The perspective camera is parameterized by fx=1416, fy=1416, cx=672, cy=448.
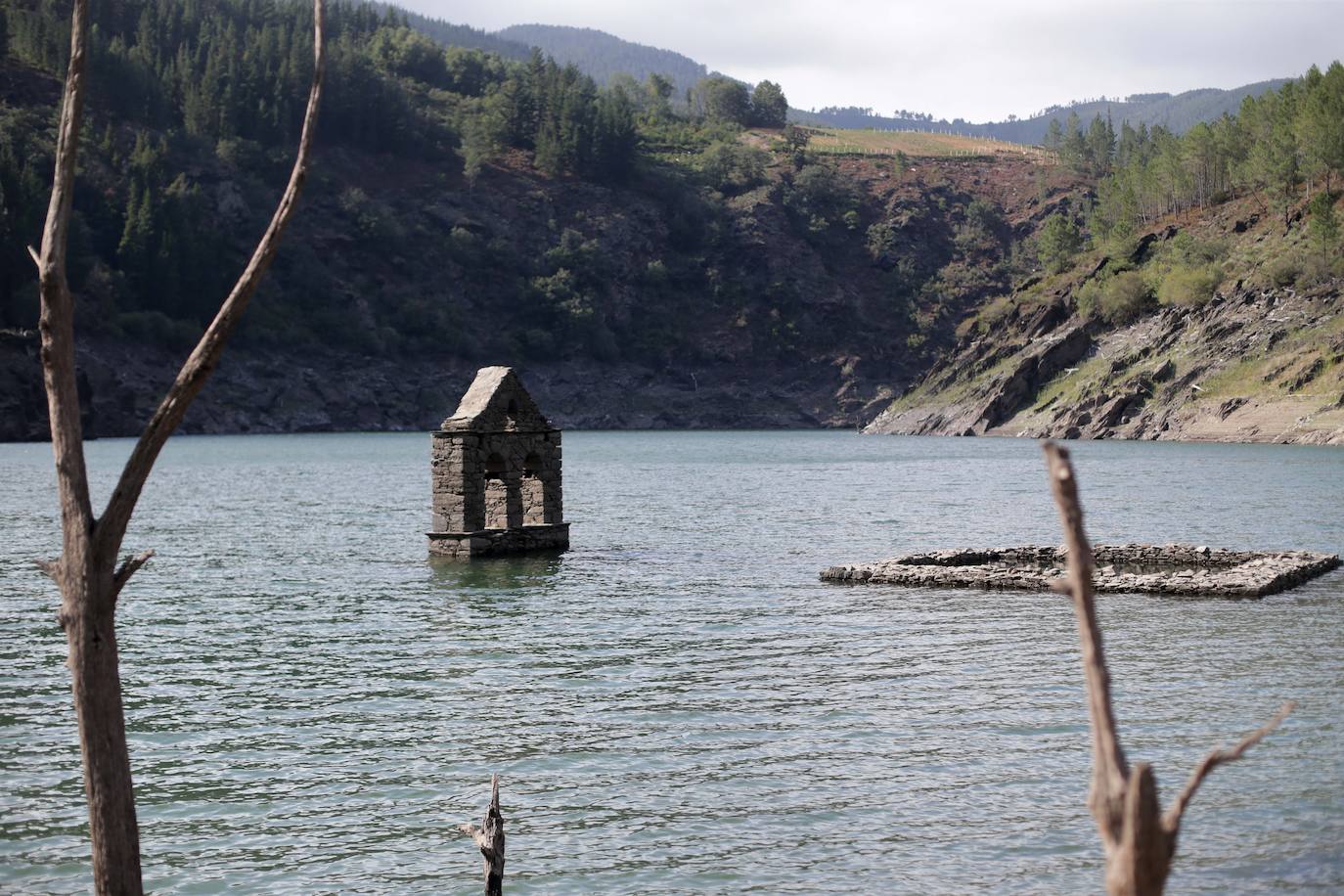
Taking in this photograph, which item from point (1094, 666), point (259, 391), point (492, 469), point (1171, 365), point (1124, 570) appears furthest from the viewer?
point (259, 391)

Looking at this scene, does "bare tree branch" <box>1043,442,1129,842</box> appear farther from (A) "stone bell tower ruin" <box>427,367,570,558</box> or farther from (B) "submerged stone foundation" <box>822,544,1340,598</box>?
(A) "stone bell tower ruin" <box>427,367,570,558</box>

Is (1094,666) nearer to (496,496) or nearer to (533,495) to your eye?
(496,496)

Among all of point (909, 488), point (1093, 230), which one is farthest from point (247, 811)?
point (1093, 230)

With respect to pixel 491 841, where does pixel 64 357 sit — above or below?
above

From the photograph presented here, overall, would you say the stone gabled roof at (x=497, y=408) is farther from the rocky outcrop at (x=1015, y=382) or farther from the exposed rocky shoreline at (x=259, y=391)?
the rocky outcrop at (x=1015, y=382)

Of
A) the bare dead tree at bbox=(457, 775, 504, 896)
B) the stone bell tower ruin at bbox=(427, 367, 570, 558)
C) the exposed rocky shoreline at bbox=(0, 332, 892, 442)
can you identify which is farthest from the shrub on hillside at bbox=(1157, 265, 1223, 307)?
the bare dead tree at bbox=(457, 775, 504, 896)

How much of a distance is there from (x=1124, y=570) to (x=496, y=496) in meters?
19.3

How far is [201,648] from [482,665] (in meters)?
6.30

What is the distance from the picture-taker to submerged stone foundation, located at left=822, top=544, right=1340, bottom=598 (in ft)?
112

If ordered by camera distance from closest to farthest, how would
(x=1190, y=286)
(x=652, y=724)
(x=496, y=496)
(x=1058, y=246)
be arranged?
1. (x=652, y=724)
2. (x=496, y=496)
3. (x=1190, y=286)
4. (x=1058, y=246)

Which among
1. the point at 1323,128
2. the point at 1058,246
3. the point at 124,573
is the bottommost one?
the point at 124,573

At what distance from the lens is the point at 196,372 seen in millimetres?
8562

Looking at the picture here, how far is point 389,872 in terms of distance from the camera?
47.4 feet

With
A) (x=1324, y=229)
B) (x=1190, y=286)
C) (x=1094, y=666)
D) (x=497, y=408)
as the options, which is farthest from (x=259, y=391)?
(x=1094, y=666)
